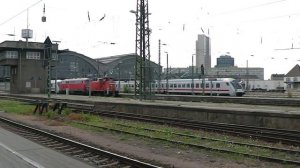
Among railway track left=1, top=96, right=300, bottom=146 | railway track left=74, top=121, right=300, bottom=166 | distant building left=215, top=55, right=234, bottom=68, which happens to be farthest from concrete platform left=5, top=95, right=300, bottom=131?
distant building left=215, top=55, right=234, bottom=68

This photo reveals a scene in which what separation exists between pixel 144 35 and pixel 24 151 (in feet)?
97.4

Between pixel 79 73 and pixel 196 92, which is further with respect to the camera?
pixel 79 73

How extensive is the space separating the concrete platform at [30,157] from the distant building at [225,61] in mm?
111659

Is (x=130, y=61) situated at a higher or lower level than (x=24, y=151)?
higher

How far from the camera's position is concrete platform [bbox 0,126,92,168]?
11.7 m

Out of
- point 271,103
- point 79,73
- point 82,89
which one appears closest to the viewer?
point 271,103

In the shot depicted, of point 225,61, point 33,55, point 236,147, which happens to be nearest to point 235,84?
point 33,55

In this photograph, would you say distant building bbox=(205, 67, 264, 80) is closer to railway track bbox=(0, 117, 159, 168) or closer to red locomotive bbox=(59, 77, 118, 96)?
red locomotive bbox=(59, 77, 118, 96)

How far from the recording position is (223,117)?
23125 millimetres

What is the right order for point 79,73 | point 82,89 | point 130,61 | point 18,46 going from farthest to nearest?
1. point 130,61
2. point 79,73
3. point 18,46
4. point 82,89

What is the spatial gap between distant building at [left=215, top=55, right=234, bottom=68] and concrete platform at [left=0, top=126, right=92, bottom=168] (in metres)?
112

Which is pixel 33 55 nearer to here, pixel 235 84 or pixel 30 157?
pixel 235 84

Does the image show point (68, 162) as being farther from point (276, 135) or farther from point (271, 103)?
point (271, 103)

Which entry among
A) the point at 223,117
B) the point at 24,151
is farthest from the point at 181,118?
the point at 24,151
